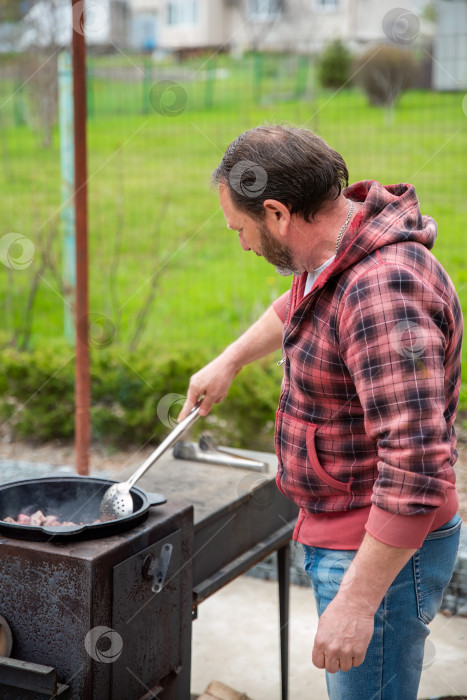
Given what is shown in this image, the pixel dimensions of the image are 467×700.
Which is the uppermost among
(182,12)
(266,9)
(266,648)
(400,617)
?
(182,12)

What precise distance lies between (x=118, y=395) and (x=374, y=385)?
4.07m

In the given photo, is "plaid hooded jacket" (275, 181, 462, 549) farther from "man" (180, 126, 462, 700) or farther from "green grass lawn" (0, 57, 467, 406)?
"green grass lawn" (0, 57, 467, 406)

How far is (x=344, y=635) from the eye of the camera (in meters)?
1.47

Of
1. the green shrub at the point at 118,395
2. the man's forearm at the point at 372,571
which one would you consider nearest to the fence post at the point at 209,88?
the green shrub at the point at 118,395

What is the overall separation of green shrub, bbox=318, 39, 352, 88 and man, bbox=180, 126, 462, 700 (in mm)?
9990

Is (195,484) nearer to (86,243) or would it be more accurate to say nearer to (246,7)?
(86,243)

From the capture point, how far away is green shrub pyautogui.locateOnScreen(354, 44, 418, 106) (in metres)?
9.71

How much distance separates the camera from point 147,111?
10.6m

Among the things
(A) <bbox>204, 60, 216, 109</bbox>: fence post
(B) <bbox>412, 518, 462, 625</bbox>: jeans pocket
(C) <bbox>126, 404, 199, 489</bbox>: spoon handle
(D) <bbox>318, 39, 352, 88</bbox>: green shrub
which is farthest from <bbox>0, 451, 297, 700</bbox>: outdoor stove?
(D) <bbox>318, 39, 352, 88</bbox>: green shrub

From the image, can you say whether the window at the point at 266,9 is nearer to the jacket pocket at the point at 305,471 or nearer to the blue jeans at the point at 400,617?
the jacket pocket at the point at 305,471

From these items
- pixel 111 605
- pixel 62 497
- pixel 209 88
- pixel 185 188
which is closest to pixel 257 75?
pixel 209 88

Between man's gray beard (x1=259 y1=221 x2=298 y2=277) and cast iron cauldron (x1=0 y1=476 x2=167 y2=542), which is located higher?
man's gray beard (x1=259 y1=221 x2=298 y2=277)

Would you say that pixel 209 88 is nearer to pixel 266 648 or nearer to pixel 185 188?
pixel 185 188

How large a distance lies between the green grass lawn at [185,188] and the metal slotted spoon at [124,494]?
11.5ft
